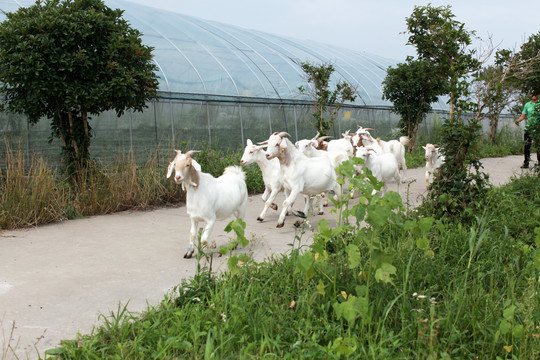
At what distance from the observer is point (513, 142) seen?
2303cm

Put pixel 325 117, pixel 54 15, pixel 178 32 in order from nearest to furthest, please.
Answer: pixel 54 15
pixel 178 32
pixel 325 117

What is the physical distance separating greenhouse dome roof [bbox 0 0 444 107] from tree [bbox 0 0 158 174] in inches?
153

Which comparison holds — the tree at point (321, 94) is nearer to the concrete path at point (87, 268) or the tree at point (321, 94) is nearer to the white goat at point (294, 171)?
the white goat at point (294, 171)

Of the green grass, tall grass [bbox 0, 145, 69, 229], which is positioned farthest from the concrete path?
the green grass

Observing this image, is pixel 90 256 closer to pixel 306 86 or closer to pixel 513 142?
pixel 306 86

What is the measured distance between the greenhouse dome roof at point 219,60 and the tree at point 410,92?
1148mm

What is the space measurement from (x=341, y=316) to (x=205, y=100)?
10697mm

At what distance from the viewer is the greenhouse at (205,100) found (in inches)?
442

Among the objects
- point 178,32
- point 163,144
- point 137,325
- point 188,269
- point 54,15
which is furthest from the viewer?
point 178,32

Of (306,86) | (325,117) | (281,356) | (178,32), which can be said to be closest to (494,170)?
(325,117)

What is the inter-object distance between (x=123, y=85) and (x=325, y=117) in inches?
384

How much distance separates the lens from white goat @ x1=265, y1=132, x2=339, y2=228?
7293mm

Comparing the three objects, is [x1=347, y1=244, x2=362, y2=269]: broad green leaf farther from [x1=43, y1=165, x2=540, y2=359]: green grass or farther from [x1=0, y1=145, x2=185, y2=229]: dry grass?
[x1=0, y1=145, x2=185, y2=229]: dry grass

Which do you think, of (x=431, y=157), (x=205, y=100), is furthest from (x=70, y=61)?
(x=431, y=157)
